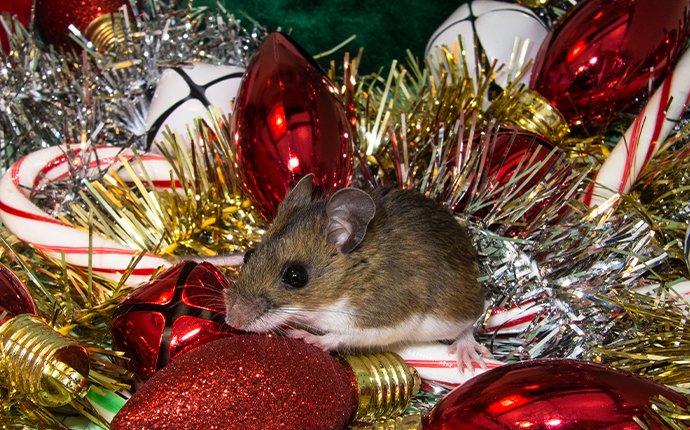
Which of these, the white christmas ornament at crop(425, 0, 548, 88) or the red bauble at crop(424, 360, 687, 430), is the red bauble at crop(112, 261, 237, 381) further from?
the white christmas ornament at crop(425, 0, 548, 88)

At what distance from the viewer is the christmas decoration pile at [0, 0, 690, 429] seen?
37.4 inches

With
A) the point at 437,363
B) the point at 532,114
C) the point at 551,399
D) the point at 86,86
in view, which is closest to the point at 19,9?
the point at 86,86

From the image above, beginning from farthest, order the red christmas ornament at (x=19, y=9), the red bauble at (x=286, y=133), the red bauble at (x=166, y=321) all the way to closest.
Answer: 1. the red christmas ornament at (x=19, y=9)
2. the red bauble at (x=286, y=133)
3. the red bauble at (x=166, y=321)

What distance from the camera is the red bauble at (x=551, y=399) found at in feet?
2.77

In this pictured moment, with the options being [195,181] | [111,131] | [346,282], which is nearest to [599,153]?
[346,282]

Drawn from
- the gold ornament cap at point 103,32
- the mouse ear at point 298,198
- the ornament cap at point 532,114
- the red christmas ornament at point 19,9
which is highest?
the red christmas ornament at point 19,9

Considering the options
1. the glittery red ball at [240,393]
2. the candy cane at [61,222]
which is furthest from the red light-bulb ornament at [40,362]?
the candy cane at [61,222]

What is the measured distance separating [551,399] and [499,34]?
3.66 feet

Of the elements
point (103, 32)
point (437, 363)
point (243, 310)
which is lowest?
point (437, 363)

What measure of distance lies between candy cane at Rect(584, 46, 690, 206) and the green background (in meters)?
0.85

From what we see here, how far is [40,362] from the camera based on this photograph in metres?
0.97

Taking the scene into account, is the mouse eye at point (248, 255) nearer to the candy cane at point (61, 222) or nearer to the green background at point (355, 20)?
the candy cane at point (61, 222)

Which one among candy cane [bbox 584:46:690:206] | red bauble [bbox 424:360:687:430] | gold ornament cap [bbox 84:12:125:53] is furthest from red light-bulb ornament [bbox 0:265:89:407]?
gold ornament cap [bbox 84:12:125:53]

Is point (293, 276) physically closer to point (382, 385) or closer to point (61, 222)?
point (382, 385)
